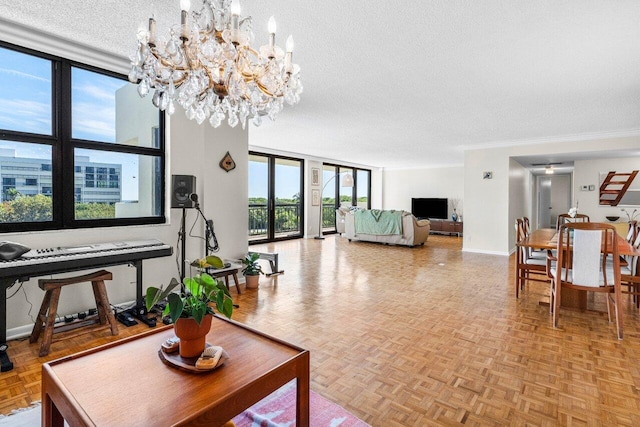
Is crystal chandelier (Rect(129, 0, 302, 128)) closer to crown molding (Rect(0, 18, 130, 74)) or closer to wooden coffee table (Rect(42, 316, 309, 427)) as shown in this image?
crown molding (Rect(0, 18, 130, 74))

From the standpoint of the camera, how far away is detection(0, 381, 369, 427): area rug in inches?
63.2

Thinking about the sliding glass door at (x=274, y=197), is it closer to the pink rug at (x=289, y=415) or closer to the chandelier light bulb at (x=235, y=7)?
the chandelier light bulb at (x=235, y=7)

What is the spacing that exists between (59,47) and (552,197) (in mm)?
12931

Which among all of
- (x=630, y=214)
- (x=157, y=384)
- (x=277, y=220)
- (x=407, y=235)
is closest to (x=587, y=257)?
(x=157, y=384)

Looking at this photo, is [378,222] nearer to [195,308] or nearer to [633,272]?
[633,272]

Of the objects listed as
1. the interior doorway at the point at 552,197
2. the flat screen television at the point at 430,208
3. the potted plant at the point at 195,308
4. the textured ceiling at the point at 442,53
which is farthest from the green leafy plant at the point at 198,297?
the interior doorway at the point at 552,197

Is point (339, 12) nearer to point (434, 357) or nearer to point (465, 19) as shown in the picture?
point (465, 19)

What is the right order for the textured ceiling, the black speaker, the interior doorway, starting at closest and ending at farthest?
the textured ceiling → the black speaker → the interior doorway

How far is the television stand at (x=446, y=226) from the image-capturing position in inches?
386

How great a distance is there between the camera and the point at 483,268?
530 cm

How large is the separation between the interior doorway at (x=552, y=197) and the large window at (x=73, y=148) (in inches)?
451

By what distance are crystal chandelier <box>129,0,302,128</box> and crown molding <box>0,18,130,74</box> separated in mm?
1255

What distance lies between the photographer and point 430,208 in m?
10.9

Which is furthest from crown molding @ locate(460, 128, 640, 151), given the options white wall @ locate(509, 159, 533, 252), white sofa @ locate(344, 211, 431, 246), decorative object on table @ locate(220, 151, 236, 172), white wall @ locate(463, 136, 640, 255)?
decorative object on table @ locate(220, 151, 236, 172)
